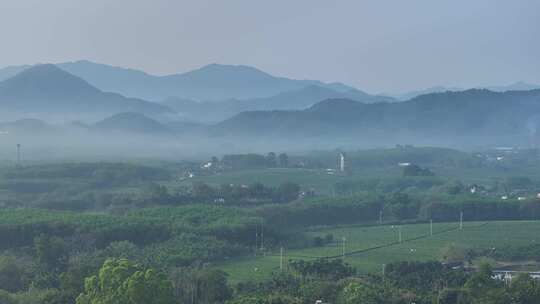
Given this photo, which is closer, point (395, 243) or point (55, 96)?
point (395, 243)

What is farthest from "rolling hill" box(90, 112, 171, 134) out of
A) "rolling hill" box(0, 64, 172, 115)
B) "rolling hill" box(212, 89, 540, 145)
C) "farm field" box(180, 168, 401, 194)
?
"farm field" box(180, 168, 401, 194)

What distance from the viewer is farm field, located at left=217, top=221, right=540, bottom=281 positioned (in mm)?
30000

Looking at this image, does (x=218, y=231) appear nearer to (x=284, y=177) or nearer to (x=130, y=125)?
(x=284, y=177)

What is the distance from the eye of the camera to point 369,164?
76.9 m

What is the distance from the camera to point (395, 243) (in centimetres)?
3566

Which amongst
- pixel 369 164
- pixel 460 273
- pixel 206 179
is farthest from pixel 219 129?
pixel 460 273

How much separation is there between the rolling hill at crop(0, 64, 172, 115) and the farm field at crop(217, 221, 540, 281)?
380ft

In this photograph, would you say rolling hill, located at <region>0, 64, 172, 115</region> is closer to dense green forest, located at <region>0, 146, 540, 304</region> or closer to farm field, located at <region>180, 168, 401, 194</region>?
farm field, located at <region>180, 168, 401, 194</region>

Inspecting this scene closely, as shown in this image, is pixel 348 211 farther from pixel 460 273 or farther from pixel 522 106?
pixel 522 106

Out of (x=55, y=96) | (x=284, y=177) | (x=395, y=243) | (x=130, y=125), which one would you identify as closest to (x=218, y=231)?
(x=395, y=243)

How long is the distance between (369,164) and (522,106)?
7590 cm

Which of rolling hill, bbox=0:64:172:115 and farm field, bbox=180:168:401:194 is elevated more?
rolling hill, bbox=0:64:172:115

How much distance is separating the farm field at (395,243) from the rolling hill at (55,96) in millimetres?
115897

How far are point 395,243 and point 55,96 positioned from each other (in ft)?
424
